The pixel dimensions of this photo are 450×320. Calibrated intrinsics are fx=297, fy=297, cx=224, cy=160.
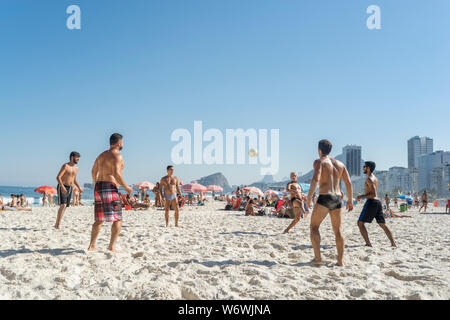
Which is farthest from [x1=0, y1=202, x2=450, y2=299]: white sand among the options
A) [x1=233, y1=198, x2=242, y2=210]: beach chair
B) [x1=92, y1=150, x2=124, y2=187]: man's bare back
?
[x1=233, y1=198, x2=242, y2=210]: beach chair

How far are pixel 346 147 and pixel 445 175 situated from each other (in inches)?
3587

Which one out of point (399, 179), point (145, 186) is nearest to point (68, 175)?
point (145, 186)

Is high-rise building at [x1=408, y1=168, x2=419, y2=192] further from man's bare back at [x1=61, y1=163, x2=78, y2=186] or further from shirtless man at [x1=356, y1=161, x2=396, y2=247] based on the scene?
man's bare back at [x1=61, y1=163, x2=78, y2=186]

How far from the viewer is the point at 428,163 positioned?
423ft

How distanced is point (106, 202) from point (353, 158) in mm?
199297

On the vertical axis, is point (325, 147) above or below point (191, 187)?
above

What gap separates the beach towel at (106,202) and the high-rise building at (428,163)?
143586 millimetres

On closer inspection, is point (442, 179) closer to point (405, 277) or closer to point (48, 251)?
point (405, 277)

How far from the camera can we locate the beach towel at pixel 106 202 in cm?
379

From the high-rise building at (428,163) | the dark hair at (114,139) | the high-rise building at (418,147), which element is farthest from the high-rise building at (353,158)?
the dark hair at (114,139)

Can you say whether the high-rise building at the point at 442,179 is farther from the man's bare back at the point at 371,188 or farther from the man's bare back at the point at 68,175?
the man's bare back at the point at 68,175

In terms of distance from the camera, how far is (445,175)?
10044cm
